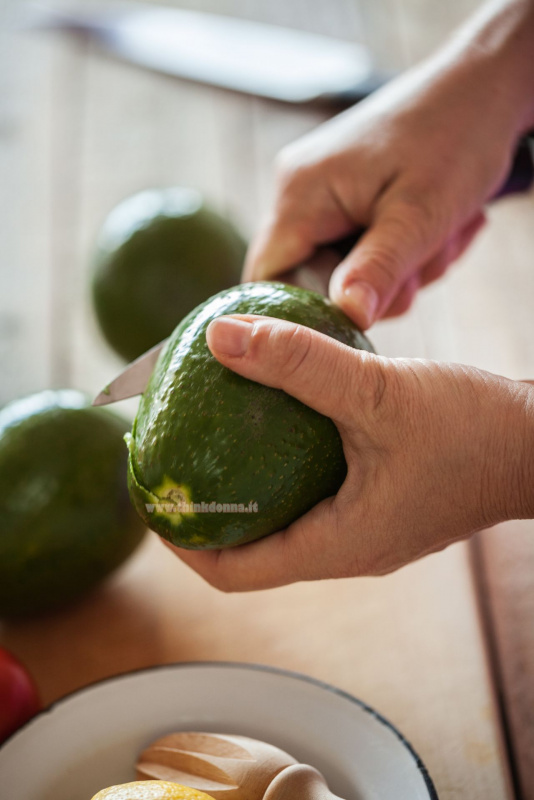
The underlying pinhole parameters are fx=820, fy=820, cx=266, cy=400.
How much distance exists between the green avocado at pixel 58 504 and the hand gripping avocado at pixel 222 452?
0.69 ft

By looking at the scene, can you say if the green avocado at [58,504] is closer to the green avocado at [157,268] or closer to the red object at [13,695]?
the red object at [13,695]

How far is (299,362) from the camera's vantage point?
0.75 metres

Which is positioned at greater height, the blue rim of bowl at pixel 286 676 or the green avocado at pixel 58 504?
the green avocado at pixel 58 504

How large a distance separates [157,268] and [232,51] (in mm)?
1178

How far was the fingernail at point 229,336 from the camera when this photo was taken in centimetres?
76

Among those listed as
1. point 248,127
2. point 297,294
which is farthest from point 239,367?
point 248,127

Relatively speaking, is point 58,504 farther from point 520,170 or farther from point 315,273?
point 520,170

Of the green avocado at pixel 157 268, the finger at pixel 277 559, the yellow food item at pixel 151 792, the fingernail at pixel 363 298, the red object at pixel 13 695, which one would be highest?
the fingernail at pixel 363 298

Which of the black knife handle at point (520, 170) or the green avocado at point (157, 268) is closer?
the green avocado at point (157, 268)

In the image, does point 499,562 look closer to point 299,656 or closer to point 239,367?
point 299,656

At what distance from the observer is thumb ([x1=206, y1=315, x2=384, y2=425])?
754mm

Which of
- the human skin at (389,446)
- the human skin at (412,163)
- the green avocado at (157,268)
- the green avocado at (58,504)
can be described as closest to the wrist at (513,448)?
the human skin at (389,446)

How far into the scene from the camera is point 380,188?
48.9 inches

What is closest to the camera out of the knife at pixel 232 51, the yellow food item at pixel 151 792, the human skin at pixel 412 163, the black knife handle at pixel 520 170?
the yellow food item at pixel 151 792
